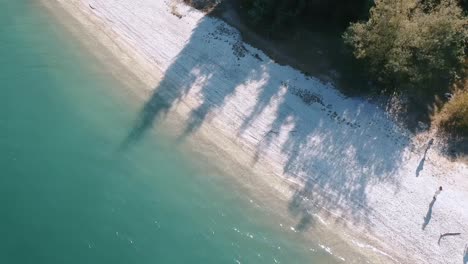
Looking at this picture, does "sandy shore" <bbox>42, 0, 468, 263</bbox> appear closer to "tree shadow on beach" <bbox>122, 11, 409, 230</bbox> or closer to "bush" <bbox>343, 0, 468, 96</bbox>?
"tree shadow on beach" <bbox>122, 11, 409, 230</bbox>

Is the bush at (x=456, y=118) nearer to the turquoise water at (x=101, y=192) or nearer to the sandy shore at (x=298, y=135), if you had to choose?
the sandy shore at (x=298, y=135)

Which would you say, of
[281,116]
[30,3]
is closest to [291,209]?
[281,116]

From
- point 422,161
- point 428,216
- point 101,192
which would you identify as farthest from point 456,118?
point 101,192

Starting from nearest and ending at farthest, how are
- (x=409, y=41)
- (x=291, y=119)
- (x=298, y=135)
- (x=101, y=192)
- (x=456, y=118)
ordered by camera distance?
(x=101, y=192) → (x=409, y=41) → (x=298, y=135) → (x=456, y=118) → (x=291, y=119)

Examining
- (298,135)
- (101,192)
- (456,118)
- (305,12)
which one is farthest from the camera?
(305,12)

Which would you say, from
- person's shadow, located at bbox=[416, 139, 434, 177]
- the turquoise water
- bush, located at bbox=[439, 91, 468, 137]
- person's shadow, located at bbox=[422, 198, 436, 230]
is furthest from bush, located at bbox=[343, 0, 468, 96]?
the turquoise water

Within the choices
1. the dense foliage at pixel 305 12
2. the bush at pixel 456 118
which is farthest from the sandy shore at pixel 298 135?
the dense foliage at pixel 305 12

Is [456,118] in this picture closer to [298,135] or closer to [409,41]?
[409,41]
